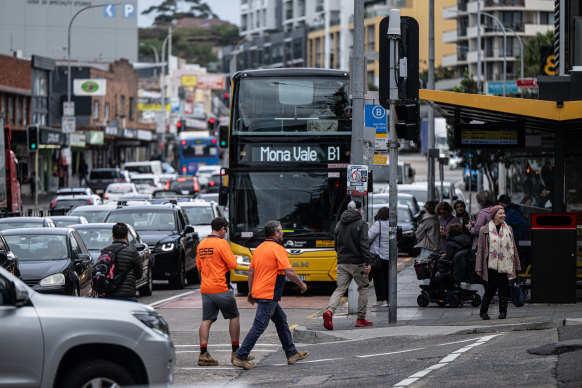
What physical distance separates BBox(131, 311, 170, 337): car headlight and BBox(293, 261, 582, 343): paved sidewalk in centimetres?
610

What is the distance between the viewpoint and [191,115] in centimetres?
12594

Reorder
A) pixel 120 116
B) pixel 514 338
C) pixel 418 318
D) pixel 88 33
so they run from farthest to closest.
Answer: pixel 88 33, pixel 120 116, pixel 418 318, pixel 514 338

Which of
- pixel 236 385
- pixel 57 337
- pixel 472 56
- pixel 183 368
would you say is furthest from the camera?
pixel 472 56

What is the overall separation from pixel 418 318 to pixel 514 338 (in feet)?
10.7

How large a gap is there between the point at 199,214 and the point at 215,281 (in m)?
17.1

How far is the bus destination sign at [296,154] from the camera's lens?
22.3 m

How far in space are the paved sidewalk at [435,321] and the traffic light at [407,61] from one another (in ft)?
10.8

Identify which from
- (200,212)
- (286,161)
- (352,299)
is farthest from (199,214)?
(352,299)

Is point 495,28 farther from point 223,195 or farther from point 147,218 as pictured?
point 223,195

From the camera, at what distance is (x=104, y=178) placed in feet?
191

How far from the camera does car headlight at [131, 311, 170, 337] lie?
919cm

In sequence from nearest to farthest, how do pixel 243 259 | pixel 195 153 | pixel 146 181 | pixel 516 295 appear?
pixel 516 295 → pixel 243 259 → pixel 146 181 → pixel 195 153

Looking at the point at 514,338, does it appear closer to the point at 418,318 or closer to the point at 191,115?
the point at 418,318

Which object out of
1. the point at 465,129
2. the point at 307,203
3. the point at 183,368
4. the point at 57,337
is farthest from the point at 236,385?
the point at 307,203
